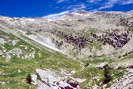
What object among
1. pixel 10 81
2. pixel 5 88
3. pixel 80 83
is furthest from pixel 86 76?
pixel 5 88

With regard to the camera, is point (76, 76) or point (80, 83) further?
point (76, 76)

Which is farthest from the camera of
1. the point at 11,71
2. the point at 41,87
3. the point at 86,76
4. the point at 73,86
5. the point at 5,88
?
the point at 11,71

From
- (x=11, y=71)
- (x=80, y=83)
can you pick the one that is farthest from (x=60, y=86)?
(x=11, y=71)

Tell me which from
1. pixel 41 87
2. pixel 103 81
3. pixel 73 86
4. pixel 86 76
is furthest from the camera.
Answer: pixel 86 76

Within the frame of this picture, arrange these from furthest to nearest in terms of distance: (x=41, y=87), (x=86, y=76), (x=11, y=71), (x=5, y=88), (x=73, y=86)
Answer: (x=11, y=71)
(x=86, y=76)
(x=73, y=86)
(x=41, y=87)
(x=5, y=88)

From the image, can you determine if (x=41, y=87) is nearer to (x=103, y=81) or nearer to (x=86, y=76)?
(x=103, y=81)

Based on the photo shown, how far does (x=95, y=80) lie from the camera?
95.1 metres

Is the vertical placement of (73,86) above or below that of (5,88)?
below

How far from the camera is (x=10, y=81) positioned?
273ft

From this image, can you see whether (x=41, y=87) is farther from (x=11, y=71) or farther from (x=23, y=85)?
(x=11, y=71)

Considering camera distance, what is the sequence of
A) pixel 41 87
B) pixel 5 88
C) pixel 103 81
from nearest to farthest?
pixel 5 88 < pixel 41 87 < pixel 103 81

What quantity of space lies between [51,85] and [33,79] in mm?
6576

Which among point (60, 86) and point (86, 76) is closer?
point (60, 86)

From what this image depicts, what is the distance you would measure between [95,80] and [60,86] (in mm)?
13071
